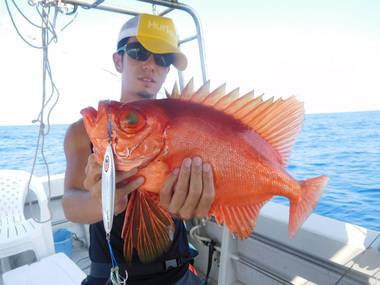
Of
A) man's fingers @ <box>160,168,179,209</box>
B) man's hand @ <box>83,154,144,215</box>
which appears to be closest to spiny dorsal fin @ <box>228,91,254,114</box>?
man's fingers @ <box>160,168,179,209</box>

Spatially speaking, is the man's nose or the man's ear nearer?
the man's nose

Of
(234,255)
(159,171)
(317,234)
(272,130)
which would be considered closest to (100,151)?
(159,171)

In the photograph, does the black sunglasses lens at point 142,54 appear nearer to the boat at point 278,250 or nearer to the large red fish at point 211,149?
the large red fish at point 211,149

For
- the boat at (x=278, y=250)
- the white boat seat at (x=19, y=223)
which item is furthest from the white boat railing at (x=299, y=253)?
the white boat seat at (x=19, y=223)

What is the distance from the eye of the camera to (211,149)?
96 cm

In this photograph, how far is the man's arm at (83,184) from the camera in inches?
36.6

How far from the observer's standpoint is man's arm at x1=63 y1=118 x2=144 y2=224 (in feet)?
3.05

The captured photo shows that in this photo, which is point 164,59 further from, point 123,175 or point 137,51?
point 123,175

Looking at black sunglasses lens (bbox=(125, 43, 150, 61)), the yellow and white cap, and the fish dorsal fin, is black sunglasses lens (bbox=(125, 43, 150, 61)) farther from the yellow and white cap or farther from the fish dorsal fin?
the fish dorsal fin

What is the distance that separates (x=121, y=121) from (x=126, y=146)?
0.26 ft

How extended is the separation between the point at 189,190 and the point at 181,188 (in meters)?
0.03

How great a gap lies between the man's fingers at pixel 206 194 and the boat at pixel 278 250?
112 centimetres

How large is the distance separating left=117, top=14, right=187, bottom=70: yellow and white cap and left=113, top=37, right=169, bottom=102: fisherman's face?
0.19 ft

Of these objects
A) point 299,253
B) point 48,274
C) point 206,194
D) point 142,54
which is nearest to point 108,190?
point 206,194
